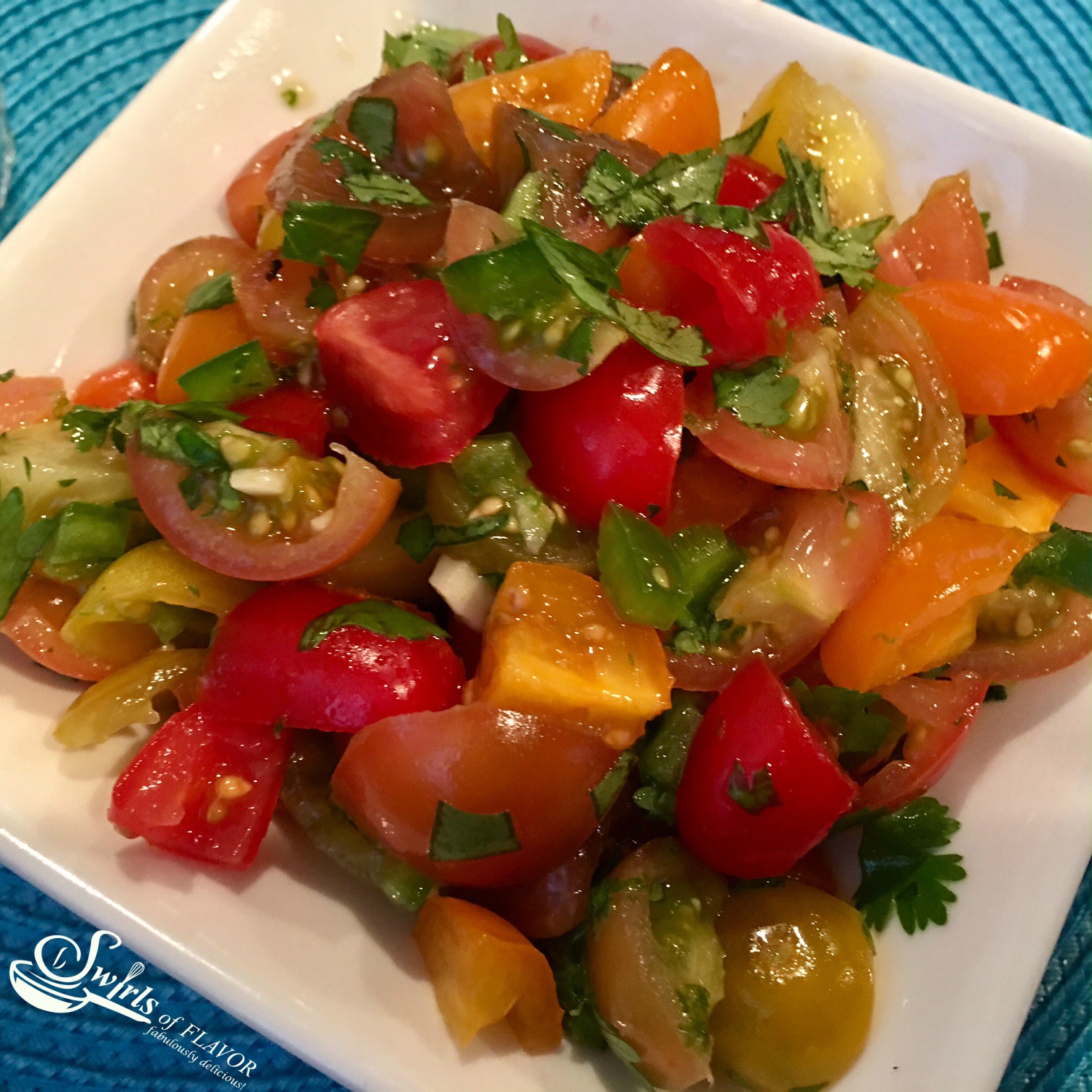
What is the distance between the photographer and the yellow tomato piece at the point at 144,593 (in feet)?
5.05

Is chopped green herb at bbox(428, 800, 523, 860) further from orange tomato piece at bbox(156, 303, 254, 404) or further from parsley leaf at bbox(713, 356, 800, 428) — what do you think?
orange tomato piece at bbox(156, 303, 254, 404)

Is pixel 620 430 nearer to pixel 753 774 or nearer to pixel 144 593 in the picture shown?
pixel 753 774

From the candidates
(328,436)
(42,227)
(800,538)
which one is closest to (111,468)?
(328,436)

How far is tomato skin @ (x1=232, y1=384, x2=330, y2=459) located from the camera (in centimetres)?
160

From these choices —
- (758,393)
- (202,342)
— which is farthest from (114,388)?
(758,393)

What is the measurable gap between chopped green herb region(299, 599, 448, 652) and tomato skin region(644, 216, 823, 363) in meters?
0.64

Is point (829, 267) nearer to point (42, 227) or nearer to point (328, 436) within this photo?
point (328, 436)

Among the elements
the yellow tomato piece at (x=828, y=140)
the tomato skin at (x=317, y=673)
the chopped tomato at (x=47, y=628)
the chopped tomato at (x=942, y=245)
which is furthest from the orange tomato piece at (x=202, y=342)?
the chopped tomato at (x=942, y=245)

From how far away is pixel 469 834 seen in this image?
1.43 m

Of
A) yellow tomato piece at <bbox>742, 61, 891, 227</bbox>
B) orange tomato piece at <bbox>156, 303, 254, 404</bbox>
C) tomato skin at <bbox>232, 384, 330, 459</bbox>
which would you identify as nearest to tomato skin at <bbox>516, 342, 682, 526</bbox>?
tomato skin at <bbox>232, 384, 330, 459</bbox>

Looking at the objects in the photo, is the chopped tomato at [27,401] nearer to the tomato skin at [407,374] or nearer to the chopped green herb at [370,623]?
the tomato skin at [407,374]

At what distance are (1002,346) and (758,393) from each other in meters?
0.49

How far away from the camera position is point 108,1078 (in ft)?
6.22

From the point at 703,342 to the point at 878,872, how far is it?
0.92 metres
